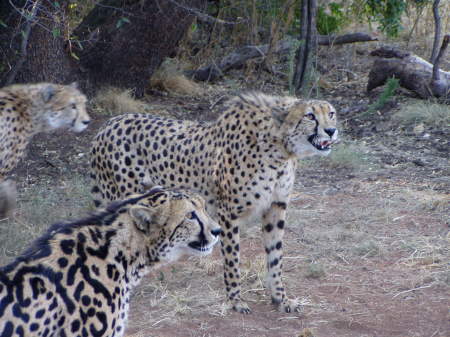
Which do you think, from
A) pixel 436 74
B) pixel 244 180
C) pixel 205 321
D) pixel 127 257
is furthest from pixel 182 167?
pixel 436 74

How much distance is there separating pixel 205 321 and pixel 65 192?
2512 millimetres

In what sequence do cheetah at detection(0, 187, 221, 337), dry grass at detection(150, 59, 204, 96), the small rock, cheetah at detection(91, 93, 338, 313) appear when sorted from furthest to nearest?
dry grass at detection(150, 59, 204, 96) < the small rock < cheetah at detection(91, 93, 338, 313) < cheetah at detection(0, 187, 221, 337)

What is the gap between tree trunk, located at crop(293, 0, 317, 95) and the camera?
9.16 metres

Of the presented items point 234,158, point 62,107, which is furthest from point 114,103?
point 234,158

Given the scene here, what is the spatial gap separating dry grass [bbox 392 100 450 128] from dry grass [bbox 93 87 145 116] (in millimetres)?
2959

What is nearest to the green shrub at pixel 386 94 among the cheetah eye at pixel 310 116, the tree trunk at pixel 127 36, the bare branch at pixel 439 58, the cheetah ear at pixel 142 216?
the bare branch at pixel 439 58

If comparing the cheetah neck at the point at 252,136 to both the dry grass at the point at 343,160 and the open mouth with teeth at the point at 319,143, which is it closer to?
the open mouth with teeth at the point at 319,143

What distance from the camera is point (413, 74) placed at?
8.76 meters

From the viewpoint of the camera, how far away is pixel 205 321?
4414 millimetres

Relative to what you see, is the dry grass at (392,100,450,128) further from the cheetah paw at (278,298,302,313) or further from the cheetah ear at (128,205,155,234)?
the cheetah ear at (128,205,155,234)

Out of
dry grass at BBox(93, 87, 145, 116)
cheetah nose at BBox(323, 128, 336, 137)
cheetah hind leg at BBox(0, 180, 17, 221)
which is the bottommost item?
cheetah hind leg at BBox(0, 180, 17, 221)

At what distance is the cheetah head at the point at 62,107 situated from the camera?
5621 mm

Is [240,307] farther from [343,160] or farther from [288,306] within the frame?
[343,160]

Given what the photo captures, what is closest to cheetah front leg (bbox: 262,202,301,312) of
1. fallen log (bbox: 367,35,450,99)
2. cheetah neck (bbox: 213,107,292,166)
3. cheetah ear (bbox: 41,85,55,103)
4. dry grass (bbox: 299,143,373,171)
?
cheetah neck (bbox: 213,107,292,166)
